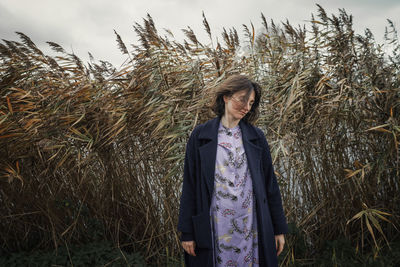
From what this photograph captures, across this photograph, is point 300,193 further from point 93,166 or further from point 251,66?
point 93,166

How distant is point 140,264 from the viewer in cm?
237

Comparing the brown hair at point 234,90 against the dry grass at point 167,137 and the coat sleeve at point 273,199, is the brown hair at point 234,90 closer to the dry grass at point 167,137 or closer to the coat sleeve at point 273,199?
the coat sleeve at point 273,199

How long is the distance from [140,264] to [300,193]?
1465mm

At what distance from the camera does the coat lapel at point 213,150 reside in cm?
134

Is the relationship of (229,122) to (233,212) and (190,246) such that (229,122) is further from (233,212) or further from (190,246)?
(190,246)

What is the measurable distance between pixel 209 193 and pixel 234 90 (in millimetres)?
A: 483

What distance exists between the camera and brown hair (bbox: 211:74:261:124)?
1376 mm

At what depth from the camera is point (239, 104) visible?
4.46 feet

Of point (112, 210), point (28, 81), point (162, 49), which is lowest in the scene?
point (112, 210)

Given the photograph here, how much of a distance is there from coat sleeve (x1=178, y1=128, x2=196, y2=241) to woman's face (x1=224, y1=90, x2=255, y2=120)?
24cm

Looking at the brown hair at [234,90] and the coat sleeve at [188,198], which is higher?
the brown hair at [234,90]

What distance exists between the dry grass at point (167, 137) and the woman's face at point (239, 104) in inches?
38.5

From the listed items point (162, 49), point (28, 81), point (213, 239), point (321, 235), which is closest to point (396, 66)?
point (321, 235)

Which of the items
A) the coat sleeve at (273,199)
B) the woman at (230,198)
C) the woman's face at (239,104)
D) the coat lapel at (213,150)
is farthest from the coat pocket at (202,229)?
the woman's face at (239,104)
